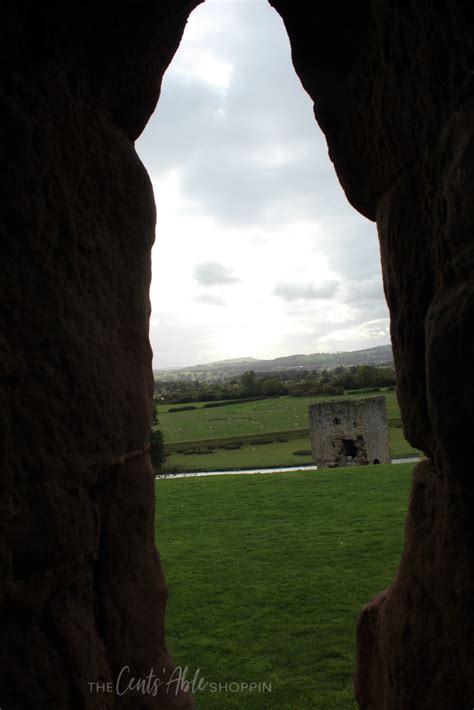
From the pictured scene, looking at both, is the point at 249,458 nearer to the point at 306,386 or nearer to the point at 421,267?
the point at 421,267

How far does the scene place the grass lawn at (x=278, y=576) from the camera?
14.4 ft

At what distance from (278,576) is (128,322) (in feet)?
15.6

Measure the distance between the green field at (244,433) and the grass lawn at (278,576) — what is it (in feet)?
45.2

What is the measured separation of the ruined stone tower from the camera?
63.6 feet

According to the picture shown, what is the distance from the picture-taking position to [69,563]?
6.63ft

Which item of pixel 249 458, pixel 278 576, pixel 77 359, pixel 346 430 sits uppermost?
pixel 77 359

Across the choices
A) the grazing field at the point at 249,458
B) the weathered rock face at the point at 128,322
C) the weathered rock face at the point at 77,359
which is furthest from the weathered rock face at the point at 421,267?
the grazing field at the point at 249,458

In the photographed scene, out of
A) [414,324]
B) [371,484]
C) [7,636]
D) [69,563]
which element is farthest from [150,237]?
[371,484]

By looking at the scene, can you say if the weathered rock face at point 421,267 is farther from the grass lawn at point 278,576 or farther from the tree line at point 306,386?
the tree line at point 306,386

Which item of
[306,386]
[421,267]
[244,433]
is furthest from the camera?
[306,386]

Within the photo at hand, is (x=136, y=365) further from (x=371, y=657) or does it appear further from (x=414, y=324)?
(x=371, y=657)

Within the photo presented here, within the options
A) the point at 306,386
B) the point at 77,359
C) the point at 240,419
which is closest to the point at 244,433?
the point at 240,419

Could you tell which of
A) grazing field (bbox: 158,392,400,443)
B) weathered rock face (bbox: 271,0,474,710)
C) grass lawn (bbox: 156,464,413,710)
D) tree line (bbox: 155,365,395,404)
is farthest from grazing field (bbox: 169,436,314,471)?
weathered rock face (bbox: 271,0,474,710)

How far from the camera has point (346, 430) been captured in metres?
19.5
